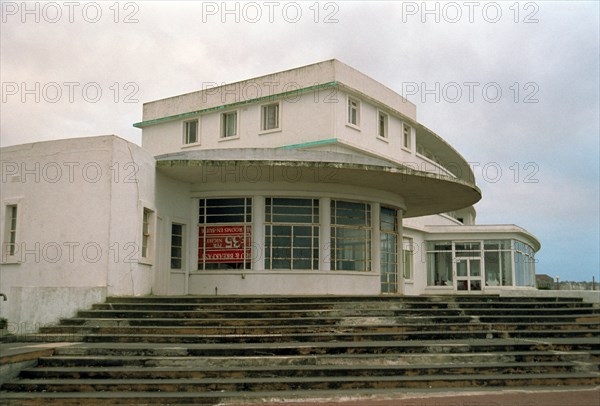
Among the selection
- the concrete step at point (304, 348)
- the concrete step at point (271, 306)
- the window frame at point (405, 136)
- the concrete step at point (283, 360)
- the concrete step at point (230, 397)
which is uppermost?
the window frame at point (405, 136)

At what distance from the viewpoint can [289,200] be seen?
56.3ft

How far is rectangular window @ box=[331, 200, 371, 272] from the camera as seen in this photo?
57.1ft

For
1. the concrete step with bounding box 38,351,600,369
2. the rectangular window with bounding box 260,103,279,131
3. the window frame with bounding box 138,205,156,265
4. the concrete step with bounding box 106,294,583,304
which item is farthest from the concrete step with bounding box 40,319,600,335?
the rectangular window with bounding box 260,103,279,131

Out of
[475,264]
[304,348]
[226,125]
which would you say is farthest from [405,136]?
[304,348]

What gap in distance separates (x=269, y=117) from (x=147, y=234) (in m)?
10.8

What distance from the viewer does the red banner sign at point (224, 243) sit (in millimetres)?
17047

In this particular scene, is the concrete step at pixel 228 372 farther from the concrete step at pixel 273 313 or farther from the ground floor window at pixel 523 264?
the ground floor window at pixel 523 264

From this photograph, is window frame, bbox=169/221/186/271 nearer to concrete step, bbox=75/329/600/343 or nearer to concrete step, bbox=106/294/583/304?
concrete step, bbox=106/294/583/304

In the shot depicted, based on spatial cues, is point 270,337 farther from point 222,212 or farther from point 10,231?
point 10,231

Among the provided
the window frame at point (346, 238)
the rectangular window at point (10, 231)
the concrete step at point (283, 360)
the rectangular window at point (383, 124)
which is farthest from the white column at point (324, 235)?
the rectangular window at point (383, 124)

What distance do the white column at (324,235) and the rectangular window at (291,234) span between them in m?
0.11

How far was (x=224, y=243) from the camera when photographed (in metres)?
17.3

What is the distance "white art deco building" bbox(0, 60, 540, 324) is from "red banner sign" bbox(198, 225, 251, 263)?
31 millimetres

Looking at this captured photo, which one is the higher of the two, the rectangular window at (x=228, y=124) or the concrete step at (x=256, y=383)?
the rectangular window at (x=228, y=124)
